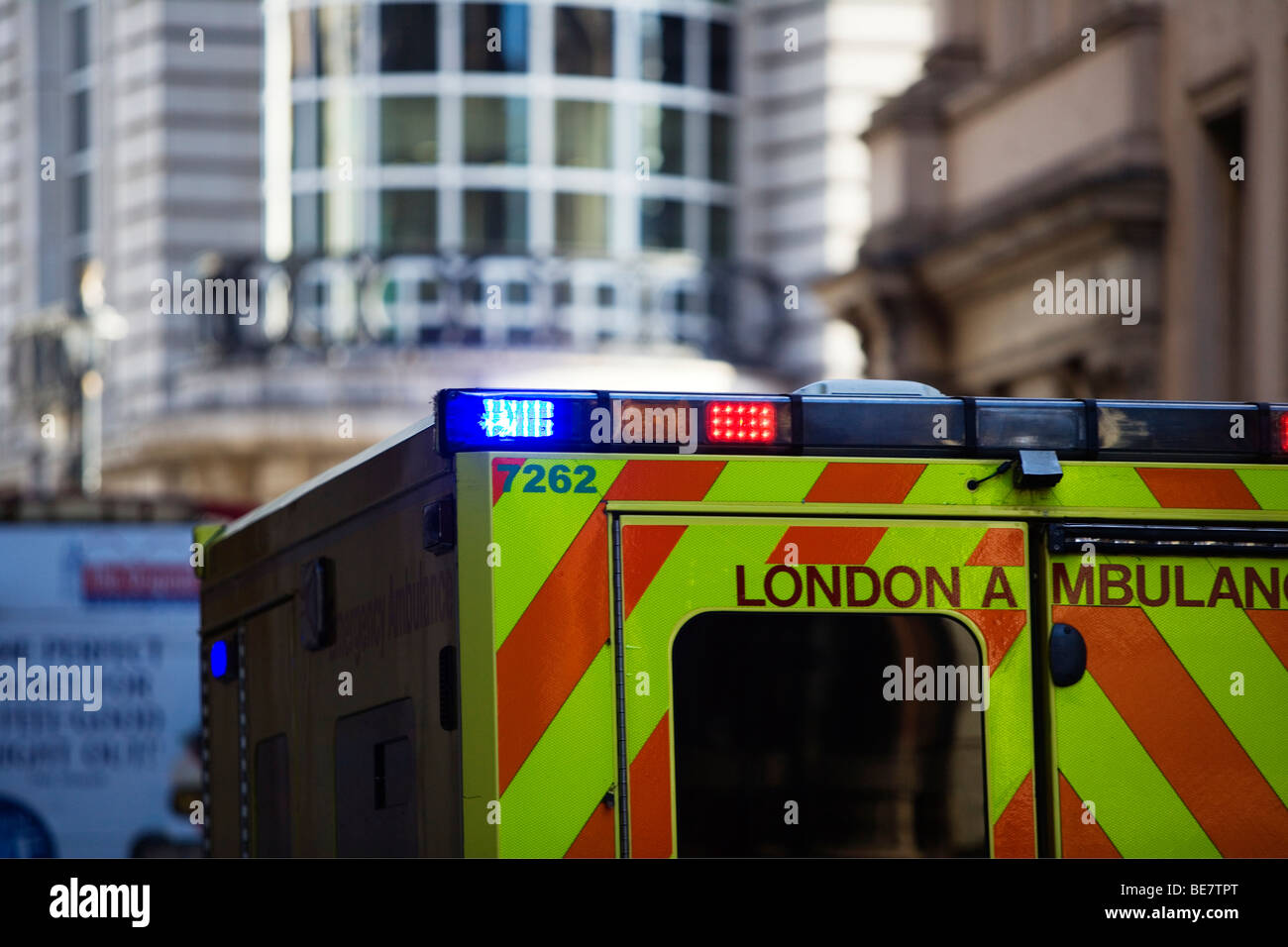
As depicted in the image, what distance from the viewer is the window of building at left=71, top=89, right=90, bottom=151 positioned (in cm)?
3678

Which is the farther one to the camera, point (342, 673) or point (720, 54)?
point (720, 54)

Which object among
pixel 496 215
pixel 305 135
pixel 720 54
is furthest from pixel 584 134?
pixel 305 135

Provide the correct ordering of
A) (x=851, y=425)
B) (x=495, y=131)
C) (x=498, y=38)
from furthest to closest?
(x=495, y=131)
(x=498, y=38)
(x=851, y=425)

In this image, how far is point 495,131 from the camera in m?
32.6

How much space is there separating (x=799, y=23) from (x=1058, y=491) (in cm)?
2963

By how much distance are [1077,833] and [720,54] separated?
1174 inches

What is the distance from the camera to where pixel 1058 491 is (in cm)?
507

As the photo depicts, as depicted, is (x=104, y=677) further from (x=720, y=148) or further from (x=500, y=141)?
(x=720, y=148)

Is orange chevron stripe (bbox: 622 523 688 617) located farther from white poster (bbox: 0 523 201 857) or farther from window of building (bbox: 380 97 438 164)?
window of building (bbox: 380 97 438 164)

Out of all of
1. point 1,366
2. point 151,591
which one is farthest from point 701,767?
point 1,366

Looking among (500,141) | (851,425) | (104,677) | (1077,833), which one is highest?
(500,141)

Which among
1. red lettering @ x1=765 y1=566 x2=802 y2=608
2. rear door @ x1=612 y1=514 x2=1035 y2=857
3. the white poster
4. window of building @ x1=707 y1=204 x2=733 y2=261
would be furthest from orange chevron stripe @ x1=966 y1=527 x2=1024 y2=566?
window of building @ x1=707 y1=204 x2=733 y2=261

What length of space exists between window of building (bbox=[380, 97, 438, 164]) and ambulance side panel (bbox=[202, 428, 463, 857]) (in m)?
25.5

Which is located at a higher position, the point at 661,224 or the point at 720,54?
the point at 720,54
